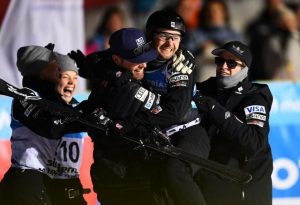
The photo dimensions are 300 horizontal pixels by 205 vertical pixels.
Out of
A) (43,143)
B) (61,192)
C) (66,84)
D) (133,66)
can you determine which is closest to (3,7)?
(66,84)

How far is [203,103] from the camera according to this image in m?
6.51

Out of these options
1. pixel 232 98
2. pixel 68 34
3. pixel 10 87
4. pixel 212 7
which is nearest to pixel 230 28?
pixel 212 7

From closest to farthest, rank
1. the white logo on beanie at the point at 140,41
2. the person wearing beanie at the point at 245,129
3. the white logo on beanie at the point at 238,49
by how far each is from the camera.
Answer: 1. the white logo on beanie at the point at 140,41
2. the person wearing beanie at the point at 245,129
3. the white logo on beanie at the point at 238,49

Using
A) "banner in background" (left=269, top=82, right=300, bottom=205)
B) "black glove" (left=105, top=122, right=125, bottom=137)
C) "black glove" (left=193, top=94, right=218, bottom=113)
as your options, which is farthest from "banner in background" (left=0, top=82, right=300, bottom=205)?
"black glove" (left=105, top=122, right=125, bottom=137)

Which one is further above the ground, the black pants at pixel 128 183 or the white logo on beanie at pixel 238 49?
the white logo on beanie at pixel 238 49

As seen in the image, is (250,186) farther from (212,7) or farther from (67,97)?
(212,7)

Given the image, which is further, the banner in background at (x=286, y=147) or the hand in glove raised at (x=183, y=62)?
the banner in background at (x=286, y=147)

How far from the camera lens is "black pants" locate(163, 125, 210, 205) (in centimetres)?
619

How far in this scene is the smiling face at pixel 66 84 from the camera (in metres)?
6.88

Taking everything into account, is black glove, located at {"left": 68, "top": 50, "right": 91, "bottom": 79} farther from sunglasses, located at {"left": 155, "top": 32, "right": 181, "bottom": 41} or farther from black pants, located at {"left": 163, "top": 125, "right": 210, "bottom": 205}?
black pants, located at {"left": 163, "top": 125, "right": 210, "bottom": 205}

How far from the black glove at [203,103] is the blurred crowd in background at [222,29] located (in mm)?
4039

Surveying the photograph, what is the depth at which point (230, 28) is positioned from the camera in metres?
11.0

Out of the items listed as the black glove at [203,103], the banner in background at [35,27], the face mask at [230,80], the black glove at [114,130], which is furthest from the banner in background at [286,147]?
the black glove at [114,130]

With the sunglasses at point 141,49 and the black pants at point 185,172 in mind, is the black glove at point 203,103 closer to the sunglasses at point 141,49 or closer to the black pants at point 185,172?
the black pants at point 185,172
